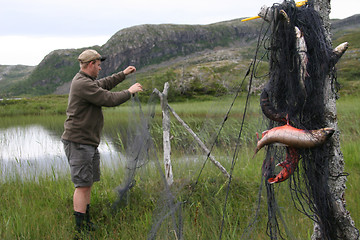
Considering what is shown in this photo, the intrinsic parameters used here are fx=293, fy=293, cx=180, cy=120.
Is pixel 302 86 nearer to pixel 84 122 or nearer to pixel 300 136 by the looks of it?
pixel 300 136

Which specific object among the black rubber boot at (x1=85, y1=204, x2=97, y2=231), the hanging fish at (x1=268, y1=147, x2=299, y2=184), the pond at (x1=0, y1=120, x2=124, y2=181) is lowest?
the pond at (x1=0, y1=120, x2=124, y2=181)

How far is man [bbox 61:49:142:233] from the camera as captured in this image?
3164mm

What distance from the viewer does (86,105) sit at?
3.27 metres

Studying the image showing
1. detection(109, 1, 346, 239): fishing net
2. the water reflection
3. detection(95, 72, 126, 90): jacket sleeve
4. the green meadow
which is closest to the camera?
detection(109, 1, 346, 239): fishing net

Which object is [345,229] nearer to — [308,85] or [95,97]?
[308,85]

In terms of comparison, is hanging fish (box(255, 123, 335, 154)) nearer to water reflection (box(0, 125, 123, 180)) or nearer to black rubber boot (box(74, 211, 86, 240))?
black rubber boot (box(74, 211, 86, 240))

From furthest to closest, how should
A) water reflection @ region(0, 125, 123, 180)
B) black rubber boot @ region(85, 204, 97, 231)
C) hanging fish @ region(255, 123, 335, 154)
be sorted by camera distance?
water reflection @ region(0, 125, 123, 180), black rubber boot @ region(85, 204, 97, 231), hanging fish @ region(255, 123, 335, 154)

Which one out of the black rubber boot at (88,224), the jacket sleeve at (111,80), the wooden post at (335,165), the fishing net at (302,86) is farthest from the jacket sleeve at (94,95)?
the wooden post at (335,165)

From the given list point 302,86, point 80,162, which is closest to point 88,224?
point 80,162

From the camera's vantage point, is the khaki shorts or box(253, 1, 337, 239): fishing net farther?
the khaki shorts

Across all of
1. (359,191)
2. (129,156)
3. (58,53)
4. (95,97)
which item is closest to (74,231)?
(129,156)

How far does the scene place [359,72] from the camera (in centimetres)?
2652

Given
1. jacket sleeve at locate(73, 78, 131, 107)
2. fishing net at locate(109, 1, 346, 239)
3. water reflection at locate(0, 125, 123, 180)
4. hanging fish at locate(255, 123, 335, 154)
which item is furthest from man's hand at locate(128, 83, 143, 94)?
water reflection at locate(0, 125, 123, 180)

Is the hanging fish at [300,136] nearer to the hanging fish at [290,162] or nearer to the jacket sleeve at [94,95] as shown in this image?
the hanging fish at [290,162]
